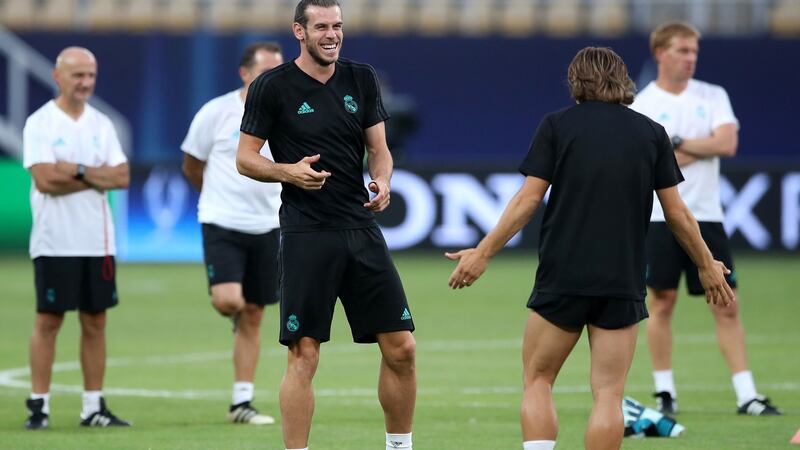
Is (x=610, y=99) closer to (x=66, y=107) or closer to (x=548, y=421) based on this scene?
(x=548, y=421)

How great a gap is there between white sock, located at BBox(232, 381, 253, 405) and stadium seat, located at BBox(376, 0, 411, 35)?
Result: 1771 centimetres

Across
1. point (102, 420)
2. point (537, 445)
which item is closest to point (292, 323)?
point (537, 445)

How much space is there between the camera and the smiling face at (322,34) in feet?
26.0

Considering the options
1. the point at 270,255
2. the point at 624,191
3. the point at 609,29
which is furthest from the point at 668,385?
the point at 609,29

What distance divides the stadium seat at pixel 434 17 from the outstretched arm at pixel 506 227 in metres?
20.4

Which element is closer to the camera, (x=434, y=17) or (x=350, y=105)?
(x=350, y=105)

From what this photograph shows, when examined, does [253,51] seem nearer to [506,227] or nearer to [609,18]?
[506,227]

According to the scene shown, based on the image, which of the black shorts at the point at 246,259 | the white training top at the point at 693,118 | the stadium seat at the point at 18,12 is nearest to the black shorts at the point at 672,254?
the white training top at the point at 693,118

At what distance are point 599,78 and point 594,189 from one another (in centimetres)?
52

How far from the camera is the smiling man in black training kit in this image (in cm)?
794

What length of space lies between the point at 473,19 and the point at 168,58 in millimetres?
5310

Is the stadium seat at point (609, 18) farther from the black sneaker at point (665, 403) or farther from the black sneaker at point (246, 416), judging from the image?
the black sneaker at point (246, 416)

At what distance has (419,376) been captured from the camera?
41.9 ft

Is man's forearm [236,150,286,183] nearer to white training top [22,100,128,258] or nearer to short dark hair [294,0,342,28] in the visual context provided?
short dark hair [294,0,342,28]
